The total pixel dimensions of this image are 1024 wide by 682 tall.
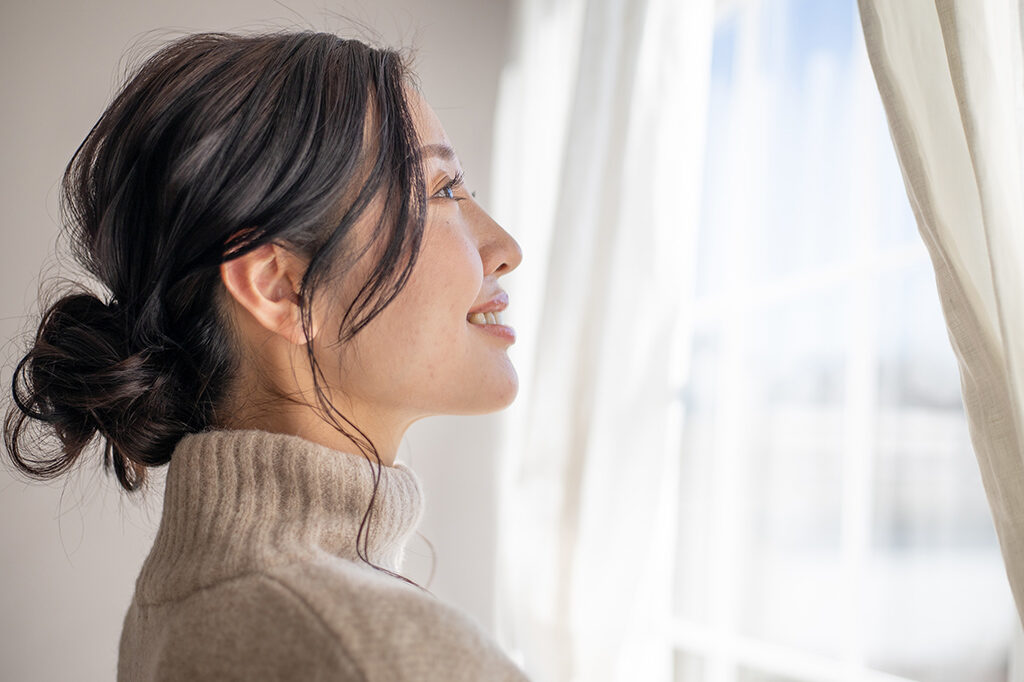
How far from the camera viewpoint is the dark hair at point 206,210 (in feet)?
2.51

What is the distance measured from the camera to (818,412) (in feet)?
4.21

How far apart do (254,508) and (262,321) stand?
0.21 meters

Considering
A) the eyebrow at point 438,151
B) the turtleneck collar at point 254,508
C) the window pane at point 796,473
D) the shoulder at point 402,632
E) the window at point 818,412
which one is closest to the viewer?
the shoulder at point 402,632

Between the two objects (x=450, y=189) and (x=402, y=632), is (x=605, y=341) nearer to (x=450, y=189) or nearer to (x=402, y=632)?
(x=450, y=189)

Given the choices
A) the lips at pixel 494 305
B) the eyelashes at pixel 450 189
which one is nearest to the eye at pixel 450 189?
the eyelashes at pixel 450 189

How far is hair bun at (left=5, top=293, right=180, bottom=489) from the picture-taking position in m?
0.83

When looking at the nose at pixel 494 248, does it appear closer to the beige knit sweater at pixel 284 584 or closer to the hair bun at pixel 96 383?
the beige knit sweater at pixel 284 584

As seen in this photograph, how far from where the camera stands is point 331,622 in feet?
1.82

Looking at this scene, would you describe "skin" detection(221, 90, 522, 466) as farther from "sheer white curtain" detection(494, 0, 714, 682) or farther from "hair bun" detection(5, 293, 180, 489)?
"sheer white curtain" detection(494, 0, 714, 682)

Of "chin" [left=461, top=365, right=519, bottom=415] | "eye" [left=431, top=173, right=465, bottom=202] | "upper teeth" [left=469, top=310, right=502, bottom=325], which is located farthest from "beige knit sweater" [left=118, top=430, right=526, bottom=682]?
"eye" [left=431, top=173, right=465, bottom=202]

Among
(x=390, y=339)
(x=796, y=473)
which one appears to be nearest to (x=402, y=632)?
(x=390, y=339)

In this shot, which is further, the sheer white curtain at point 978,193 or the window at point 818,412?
the window at point 818,412

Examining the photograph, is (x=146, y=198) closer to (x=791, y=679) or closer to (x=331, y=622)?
(x=331, y=622)

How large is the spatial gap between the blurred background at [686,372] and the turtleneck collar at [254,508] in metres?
0.77
